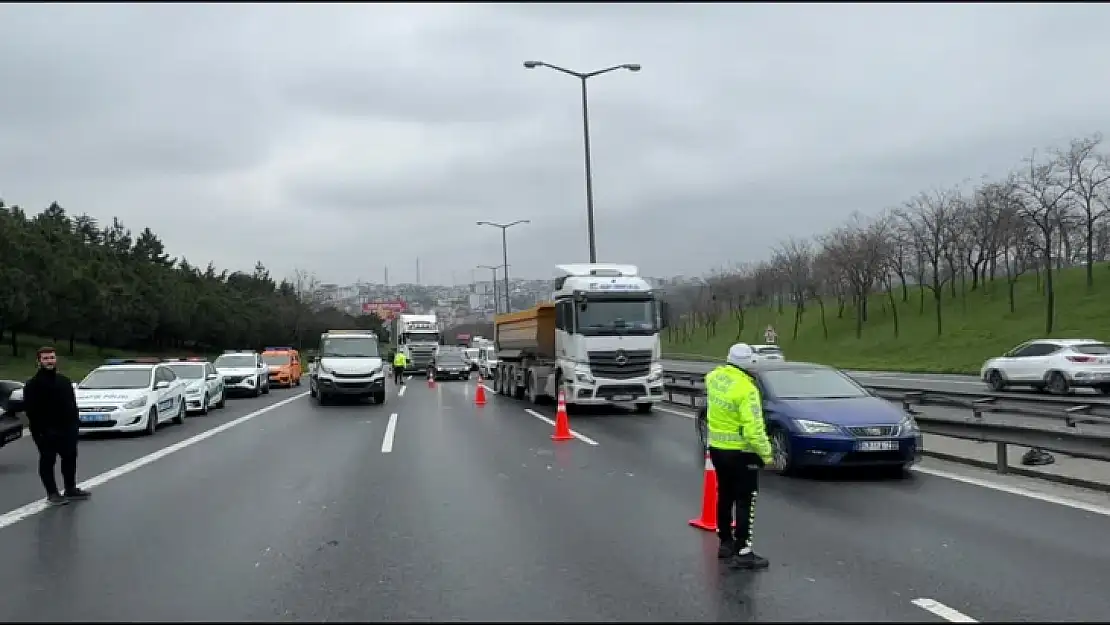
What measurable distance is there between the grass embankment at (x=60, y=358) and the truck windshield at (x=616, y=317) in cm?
2789

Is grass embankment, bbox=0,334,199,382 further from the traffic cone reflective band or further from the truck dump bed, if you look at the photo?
the traffic cone reflective band

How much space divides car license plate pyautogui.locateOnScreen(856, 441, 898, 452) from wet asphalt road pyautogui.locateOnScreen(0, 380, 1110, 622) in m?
0.52

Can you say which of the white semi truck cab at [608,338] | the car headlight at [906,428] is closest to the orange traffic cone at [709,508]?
the car headlight at [906,428]

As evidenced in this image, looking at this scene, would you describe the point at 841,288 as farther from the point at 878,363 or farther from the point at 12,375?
the point at 12,375

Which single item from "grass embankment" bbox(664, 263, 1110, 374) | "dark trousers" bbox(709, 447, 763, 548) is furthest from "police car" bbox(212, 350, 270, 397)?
"grass embankment" bbox(664, 263, 1110, 374)

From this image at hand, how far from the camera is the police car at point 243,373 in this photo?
3366 centimetres

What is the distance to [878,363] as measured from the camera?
53.0 m

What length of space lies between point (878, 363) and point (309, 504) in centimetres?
4768

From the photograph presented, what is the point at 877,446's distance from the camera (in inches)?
451

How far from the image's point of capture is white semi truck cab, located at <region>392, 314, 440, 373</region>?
53.3m

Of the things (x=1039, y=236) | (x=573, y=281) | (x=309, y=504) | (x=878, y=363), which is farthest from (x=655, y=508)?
(x=1039, y=236)

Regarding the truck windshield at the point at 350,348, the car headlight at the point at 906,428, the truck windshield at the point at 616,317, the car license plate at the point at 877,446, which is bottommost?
the car license plate at the point at 877,446

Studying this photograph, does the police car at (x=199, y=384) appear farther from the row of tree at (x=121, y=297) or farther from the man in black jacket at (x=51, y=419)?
the row of tree at (x=121, y=297)

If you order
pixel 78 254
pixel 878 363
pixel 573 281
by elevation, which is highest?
pixel 78 254
